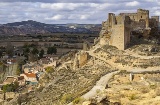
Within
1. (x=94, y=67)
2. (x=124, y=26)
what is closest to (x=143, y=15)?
(x=124, y=26)

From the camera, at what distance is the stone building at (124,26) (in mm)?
40350

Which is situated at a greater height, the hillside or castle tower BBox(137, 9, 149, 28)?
castle tower BBox(137, 9, 149, 28)

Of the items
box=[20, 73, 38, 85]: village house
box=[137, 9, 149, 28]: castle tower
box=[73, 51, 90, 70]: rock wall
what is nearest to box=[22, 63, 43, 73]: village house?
box=[20, 73, 38, 85]: village house

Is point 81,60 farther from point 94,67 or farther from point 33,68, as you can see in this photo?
point 33,68

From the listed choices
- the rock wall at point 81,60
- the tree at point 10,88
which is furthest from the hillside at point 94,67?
the tree at point 10,88

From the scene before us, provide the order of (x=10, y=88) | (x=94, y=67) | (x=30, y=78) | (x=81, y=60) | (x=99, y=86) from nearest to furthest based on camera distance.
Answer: (x=99, y=86) < (x=94, y=67) < (x=81, y=60) < (x=10, y=88) < (x=30, y=78)

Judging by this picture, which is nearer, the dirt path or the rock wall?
the dirt path

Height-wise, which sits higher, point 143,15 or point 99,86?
point 143,15

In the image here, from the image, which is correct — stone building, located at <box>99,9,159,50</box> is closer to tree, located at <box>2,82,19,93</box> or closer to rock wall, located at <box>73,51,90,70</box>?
rock wall, located at <box>73,51,90,70</box>

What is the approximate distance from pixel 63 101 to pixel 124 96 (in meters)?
5.65

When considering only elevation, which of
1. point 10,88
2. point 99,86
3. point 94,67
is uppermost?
point 94,67

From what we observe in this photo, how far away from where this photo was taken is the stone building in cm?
4035

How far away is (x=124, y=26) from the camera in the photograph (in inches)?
1569

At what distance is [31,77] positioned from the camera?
71.3 m
